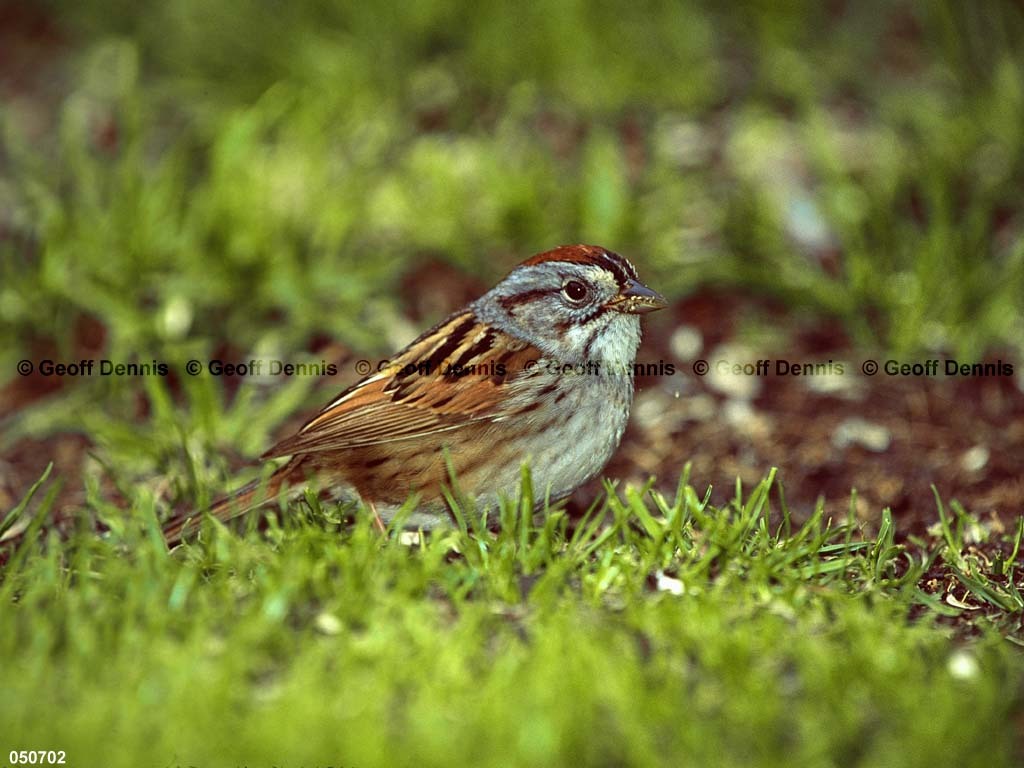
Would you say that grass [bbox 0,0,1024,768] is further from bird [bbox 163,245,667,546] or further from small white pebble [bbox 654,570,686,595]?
bird [bbox 163,245,667,546]

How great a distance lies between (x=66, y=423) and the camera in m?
5.13

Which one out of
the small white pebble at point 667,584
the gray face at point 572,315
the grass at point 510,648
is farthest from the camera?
the gray face at point 572,315

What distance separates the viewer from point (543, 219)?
5.77m

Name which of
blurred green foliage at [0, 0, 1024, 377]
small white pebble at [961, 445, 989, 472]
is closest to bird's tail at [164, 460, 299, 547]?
blurred green foliage at [0, 0, 1024, 377]

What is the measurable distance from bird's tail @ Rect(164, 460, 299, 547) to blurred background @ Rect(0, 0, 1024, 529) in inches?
5.5

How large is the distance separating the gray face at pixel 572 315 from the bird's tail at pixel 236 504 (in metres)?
0.82

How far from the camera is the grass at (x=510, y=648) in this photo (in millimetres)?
2820

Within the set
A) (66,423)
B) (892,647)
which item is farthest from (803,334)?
(66,423)

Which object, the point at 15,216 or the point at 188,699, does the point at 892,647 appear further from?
the point at 15,216

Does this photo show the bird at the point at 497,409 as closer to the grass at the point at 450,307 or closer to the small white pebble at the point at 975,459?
the grass at the point at 450,307

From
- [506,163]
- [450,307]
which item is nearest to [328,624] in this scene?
[450,307]

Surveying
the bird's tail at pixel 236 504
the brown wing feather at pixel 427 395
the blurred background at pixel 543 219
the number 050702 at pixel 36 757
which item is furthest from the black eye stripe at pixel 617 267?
the number 050702 at pixel 36 757

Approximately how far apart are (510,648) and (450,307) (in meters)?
2.78

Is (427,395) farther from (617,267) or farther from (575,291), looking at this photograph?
(617,267)
